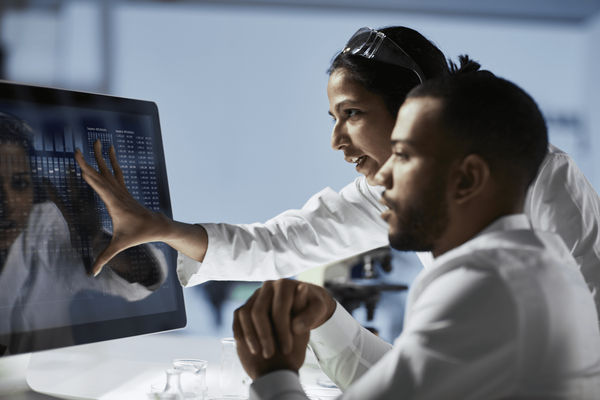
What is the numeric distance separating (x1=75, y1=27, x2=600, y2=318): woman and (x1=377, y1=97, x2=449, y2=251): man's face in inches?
16.0

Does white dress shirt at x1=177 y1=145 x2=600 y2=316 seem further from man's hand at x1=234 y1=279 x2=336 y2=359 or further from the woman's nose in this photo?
man's hand at x1=234 y1=279 x2=336 y2=359

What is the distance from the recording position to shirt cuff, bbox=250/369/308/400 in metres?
0.80

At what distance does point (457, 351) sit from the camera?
2.28 ft

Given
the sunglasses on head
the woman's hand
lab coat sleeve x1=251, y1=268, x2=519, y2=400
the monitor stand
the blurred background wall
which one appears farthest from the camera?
the blurred background wall

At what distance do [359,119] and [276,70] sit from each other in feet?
14.5

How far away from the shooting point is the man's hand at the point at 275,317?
33.6 inches

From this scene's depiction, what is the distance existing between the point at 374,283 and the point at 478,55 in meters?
3.16

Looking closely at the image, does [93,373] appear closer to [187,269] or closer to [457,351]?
[187,269]

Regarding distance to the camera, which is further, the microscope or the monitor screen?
the microscope

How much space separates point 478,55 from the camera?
5254 mm

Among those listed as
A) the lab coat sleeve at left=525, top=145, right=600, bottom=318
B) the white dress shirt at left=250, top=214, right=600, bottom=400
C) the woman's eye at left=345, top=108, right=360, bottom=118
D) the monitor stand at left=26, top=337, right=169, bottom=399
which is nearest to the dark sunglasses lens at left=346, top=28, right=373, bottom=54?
the woman's eye at left=345, top=108, right=360, bottom=118

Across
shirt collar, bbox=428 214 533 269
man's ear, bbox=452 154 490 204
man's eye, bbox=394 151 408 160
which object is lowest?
shirt collar, bbox=428 214 533 269

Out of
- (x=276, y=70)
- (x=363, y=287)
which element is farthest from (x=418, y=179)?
(x=276, y=70)

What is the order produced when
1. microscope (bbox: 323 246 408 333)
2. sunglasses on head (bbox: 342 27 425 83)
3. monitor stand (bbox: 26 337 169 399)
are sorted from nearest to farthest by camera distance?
monitor stand (bbox: 26 337 169 399) → sunglasses on head (bbox: 342 27 425 83) → microscope (bbox: 323 246 408 333)
